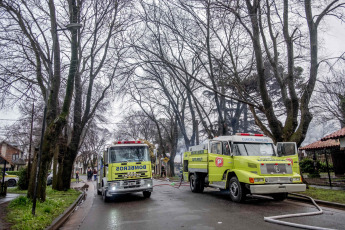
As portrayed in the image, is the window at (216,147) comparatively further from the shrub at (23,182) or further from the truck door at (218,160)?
the shrub at (23,182)

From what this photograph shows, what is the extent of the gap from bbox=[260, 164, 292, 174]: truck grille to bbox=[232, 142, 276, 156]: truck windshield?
4.03ft

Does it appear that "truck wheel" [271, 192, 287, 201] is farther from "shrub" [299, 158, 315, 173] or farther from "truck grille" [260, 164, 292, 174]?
"shrub" [299, 158, 315, 173]

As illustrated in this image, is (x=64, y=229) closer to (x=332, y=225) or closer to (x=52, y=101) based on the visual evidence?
(x=52, y=101)

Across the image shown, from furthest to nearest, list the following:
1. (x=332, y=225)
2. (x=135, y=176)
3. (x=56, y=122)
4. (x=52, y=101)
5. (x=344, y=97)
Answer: (x=344, y=97)
(x=135, y=176)
(x=52, y=101)
(x=56, y=122)
(x=332, y=225)

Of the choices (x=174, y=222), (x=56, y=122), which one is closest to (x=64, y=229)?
(x=174, y=222)

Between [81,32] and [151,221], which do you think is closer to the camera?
[151,221]

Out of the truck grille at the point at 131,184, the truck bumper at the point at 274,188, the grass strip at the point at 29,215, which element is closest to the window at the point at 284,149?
the truck bumper at the point at 274,188

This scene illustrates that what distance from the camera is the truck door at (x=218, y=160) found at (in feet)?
38.4

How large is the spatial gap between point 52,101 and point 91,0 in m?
5.19

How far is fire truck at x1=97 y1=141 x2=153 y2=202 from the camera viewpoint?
39.5ft

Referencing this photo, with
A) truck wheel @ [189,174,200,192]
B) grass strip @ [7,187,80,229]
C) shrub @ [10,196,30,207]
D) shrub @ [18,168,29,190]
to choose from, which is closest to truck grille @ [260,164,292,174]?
truck wheel @ [189,174,200,192]

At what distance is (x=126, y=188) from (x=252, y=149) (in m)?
5.85

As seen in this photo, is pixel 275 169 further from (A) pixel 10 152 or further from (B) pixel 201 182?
(A) pixel 10 152

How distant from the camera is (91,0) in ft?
41.8
